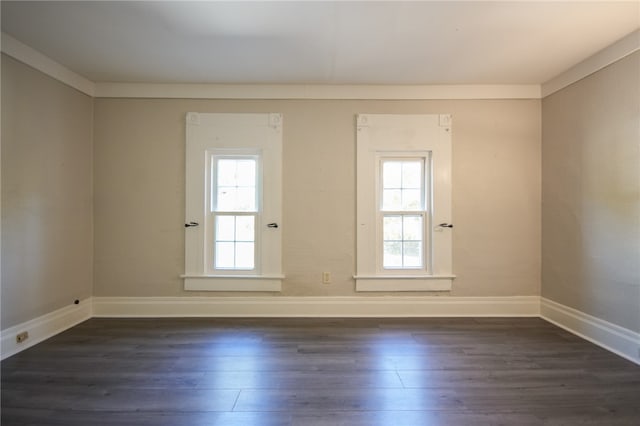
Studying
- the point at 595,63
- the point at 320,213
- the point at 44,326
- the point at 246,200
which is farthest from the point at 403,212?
the point at 44,326

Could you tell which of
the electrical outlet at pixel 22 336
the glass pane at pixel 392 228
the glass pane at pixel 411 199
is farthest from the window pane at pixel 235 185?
the electrical outlet at pixel 22 336

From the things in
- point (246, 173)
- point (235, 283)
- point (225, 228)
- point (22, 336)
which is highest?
point (246, 173)

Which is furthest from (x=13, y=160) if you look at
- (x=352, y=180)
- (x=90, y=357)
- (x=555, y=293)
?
(x=555, y=293)

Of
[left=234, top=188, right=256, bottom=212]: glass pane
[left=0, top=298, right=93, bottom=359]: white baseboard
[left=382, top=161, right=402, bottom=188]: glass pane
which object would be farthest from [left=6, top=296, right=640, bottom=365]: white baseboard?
[left=382, top=161, right=402, bottom=188]: glass pane

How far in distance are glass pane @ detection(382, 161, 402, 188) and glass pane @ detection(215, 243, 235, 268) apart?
1.79 metres

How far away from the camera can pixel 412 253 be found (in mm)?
3311

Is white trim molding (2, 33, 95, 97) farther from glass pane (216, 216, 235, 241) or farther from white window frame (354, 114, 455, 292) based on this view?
white window frame (354, 114, 455, 292)

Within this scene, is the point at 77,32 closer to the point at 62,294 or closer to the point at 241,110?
the point at 241,110

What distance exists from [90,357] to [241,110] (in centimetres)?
256

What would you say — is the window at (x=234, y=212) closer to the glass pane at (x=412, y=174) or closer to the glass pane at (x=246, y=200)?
the glass pane at (x=246, y=200)

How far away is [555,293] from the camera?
3062mm

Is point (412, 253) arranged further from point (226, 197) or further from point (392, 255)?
point (226, 197)

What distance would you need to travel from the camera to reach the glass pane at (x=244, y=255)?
327 cm

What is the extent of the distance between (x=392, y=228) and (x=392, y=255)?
11.5 inches
